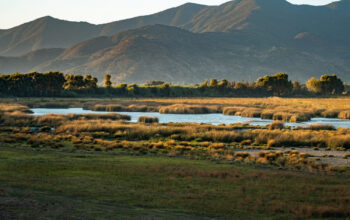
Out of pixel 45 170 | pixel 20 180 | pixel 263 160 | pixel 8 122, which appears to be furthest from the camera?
pixel 8 122

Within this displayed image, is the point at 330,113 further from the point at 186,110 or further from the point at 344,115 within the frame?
the point at 186,110

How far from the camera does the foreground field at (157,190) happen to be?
63.7 ft

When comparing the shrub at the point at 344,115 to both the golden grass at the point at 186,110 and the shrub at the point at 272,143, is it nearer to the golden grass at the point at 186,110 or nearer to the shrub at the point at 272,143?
the golden grass at the point at 186,110

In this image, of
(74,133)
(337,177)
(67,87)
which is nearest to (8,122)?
(74,133)

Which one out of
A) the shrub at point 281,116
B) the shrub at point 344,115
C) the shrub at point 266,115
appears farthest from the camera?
the shrub at point 266,115

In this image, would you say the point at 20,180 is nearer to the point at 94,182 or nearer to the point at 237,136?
the point at 94,182

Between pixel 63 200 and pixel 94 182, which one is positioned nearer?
pixel 63 200

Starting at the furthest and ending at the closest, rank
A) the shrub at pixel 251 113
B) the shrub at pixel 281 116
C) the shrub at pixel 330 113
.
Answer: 1. the shrub at pixel 251 113
2. the shrub at pixel 330 113
3. the shrub at pixel 281 116

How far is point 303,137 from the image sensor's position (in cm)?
5250

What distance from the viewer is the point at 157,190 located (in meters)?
24.3

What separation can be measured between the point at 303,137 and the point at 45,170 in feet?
107

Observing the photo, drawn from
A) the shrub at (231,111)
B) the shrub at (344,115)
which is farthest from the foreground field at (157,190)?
the shrub at (231,111)

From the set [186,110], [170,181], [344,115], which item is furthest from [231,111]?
[170,181]

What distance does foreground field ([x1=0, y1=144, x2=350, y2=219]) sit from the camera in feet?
63.7
